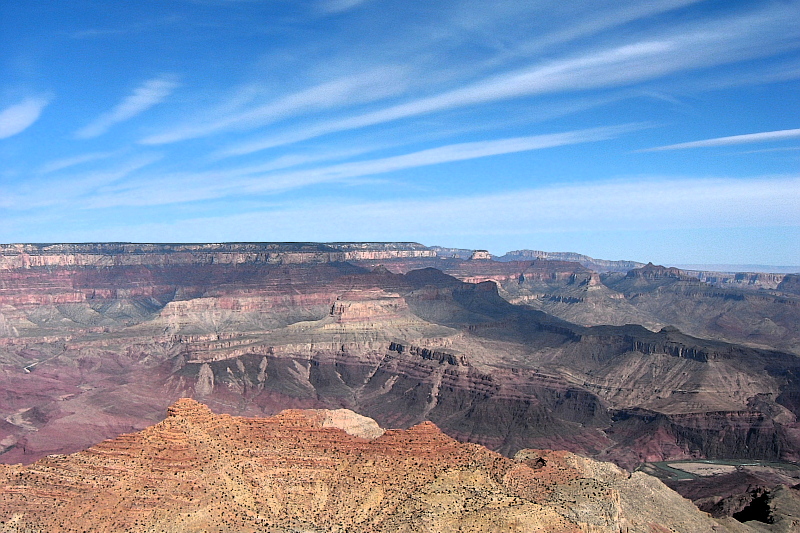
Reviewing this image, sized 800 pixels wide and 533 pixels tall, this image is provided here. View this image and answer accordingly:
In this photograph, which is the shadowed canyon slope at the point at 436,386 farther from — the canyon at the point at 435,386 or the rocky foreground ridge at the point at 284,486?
the rocky foreground ridge at the point at 284,486

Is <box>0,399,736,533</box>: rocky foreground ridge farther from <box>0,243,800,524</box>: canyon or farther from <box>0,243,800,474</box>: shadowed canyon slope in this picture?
<box>0,243,800,524</box>: canyon

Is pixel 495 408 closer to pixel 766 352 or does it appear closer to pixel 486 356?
pixel 486 356

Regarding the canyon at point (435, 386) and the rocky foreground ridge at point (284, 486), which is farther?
the canyon at point (435, 386)

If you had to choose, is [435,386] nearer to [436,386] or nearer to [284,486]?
[436,386]

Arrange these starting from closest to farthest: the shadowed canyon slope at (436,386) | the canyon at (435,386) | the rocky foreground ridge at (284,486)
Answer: the rocky foreground ridge at (284,486), the canyon at (435,386), the shadowed canyon slope at (436,386)

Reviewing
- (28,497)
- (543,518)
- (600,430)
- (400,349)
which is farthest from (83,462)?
(400,349)

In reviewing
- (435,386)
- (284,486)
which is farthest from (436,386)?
(284,486)

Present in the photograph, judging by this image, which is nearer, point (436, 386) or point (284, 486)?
point (284, 486)

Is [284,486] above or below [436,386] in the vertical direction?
above

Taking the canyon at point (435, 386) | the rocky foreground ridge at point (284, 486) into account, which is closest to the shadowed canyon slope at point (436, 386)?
the canyon at point (435, 386)
